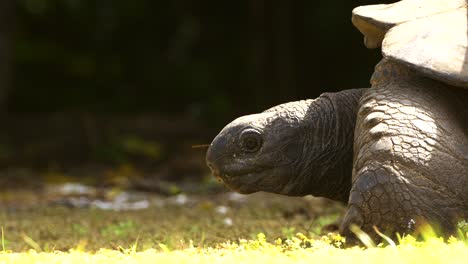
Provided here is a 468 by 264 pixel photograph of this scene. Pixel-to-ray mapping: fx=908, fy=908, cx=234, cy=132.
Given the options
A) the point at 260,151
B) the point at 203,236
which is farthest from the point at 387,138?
the point at 203,236

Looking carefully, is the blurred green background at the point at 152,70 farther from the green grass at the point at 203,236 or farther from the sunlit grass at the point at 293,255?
the sunlit grass at the point at 293,255

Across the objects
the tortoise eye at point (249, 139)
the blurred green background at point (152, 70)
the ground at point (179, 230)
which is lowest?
the blurred green background at point (152, 70)

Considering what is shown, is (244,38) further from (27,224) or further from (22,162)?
(27,224)

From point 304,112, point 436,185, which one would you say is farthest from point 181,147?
point 436,185

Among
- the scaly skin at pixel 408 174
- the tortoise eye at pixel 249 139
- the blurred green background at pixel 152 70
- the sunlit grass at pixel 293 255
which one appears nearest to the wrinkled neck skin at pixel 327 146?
the tortoise eye at pixel 249 139

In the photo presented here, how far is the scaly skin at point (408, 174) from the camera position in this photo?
12.0 feet

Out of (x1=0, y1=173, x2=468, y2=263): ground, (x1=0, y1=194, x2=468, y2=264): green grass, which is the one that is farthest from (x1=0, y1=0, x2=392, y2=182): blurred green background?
(x1=0, y1=194, x2=468, y2=264): green grass

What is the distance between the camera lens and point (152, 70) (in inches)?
682

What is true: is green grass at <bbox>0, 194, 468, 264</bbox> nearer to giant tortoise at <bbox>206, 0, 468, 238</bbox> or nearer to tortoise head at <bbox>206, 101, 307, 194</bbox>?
giant tortoise at <bbox>206, 0, 468, 238</bbox>

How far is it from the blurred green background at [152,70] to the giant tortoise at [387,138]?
711cm

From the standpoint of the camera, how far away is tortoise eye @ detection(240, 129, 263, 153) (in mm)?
4426

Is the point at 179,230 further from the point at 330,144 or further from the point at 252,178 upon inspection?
the point at 330,144

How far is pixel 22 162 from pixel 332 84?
475cm

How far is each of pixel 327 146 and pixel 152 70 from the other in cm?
1300
